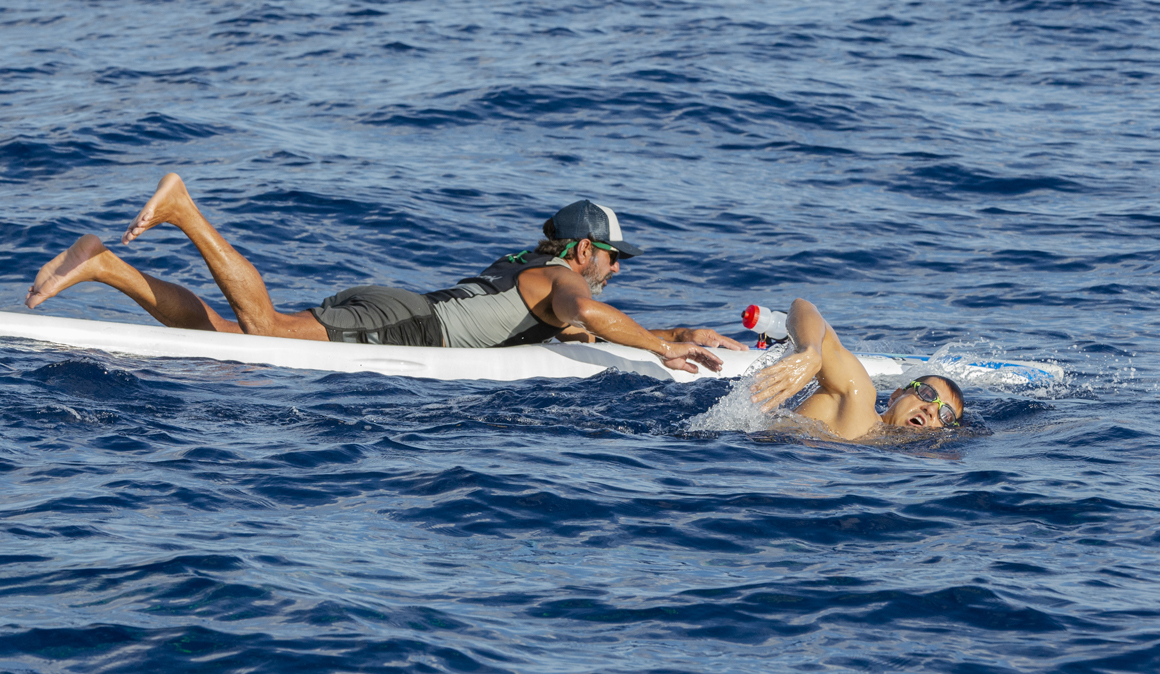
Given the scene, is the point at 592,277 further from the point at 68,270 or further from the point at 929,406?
the point at 68,270

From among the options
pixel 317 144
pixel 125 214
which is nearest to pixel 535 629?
pixel 125 214

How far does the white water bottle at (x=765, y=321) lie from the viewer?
7121 millimetres

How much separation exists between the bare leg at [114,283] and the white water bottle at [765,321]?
11.1 feet

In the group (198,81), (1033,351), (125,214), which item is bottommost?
(1033,351)

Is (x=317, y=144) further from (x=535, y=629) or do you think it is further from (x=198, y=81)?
(x=535, y=629)

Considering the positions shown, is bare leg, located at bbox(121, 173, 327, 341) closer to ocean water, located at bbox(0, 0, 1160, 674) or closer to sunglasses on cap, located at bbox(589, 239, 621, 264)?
ocean water, located at bbox(0, 0, 1160, 674)

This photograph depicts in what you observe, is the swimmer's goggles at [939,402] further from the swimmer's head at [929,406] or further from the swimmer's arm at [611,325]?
the swimmer's arm at [611,325]

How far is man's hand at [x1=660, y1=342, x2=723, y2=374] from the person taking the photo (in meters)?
7.65

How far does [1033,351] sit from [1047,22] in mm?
14306

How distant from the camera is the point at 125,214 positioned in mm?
11141

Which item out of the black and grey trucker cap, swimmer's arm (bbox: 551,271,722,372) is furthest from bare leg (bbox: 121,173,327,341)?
the black and grey trucker cap

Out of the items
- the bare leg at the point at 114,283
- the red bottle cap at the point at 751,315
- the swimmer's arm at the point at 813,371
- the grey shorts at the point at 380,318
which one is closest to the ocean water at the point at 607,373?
the swimmer's arm at the point at 813,371

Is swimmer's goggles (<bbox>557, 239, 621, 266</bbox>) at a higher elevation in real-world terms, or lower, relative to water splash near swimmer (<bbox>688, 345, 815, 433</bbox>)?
higher

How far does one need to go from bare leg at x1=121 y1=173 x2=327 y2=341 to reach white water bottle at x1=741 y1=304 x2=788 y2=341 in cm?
273
